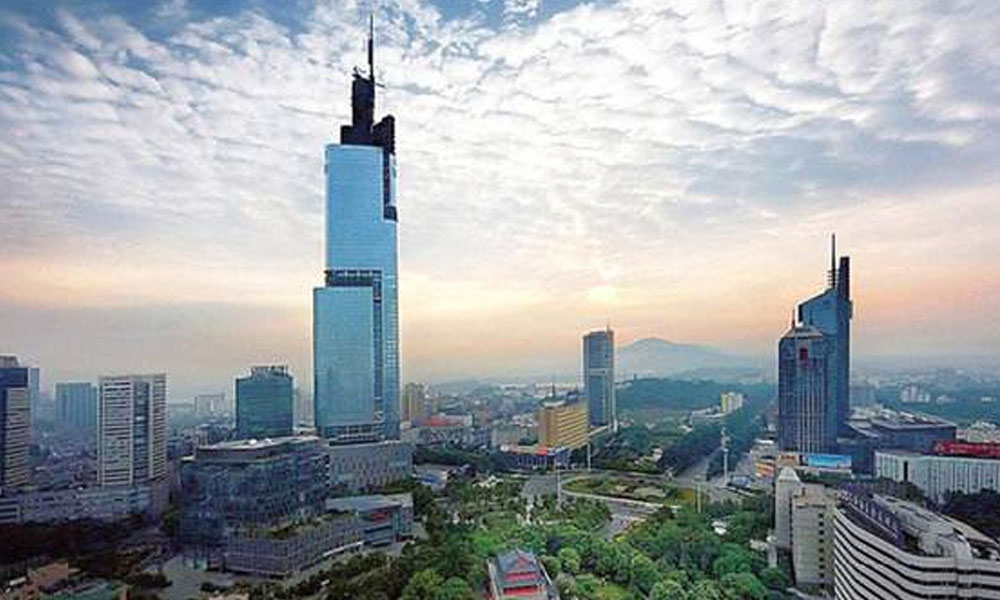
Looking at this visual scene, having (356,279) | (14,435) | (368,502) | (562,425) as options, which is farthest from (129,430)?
(562,425)

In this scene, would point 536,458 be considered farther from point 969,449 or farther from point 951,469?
point 969,449

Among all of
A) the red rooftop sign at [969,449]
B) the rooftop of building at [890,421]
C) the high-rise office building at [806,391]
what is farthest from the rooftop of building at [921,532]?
the high-rise office building at [806,391]

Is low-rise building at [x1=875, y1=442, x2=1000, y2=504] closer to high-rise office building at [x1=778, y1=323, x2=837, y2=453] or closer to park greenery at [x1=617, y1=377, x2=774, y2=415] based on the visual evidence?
high-rise office building at [x1=778, y1=323, x2=837, y2=453]

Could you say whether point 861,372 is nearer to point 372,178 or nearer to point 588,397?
point 588,397

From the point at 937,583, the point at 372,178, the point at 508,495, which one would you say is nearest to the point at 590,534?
the point at 508,495

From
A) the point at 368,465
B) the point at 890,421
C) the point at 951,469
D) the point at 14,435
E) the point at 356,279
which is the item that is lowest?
the point at 368,465
